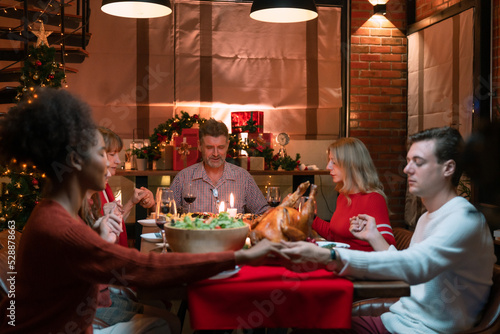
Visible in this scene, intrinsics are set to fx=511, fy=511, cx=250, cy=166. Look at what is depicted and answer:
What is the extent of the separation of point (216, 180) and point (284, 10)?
52.2 inches

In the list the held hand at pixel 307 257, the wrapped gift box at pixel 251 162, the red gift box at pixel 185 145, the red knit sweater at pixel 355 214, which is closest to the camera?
the held hand at pixel 307 257

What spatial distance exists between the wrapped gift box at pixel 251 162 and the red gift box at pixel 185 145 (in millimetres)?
497

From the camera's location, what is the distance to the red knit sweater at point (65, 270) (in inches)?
51.7

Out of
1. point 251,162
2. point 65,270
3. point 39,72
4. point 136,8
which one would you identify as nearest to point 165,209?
point 65,270

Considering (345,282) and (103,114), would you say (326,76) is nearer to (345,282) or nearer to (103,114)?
(103,114)

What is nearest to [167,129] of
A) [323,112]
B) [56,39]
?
[56,39]

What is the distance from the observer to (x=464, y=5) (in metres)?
4.76

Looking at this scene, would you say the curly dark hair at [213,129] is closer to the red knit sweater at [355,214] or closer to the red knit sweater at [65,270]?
the red knit sweater at [355,214]

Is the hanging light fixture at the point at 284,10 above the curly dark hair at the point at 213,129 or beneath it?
above

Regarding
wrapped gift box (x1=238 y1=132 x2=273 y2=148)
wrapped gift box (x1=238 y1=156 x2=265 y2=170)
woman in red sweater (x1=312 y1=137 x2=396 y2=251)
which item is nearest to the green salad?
woman in red sweater (x1=312 y1=137 x2=396 y2=251)

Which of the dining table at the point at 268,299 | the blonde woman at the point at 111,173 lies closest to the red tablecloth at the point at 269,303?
the dining table at the point at 268,299

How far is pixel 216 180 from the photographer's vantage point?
3.86 metres

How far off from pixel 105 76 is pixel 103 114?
410 mm

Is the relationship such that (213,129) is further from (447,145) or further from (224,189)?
(447,145)
